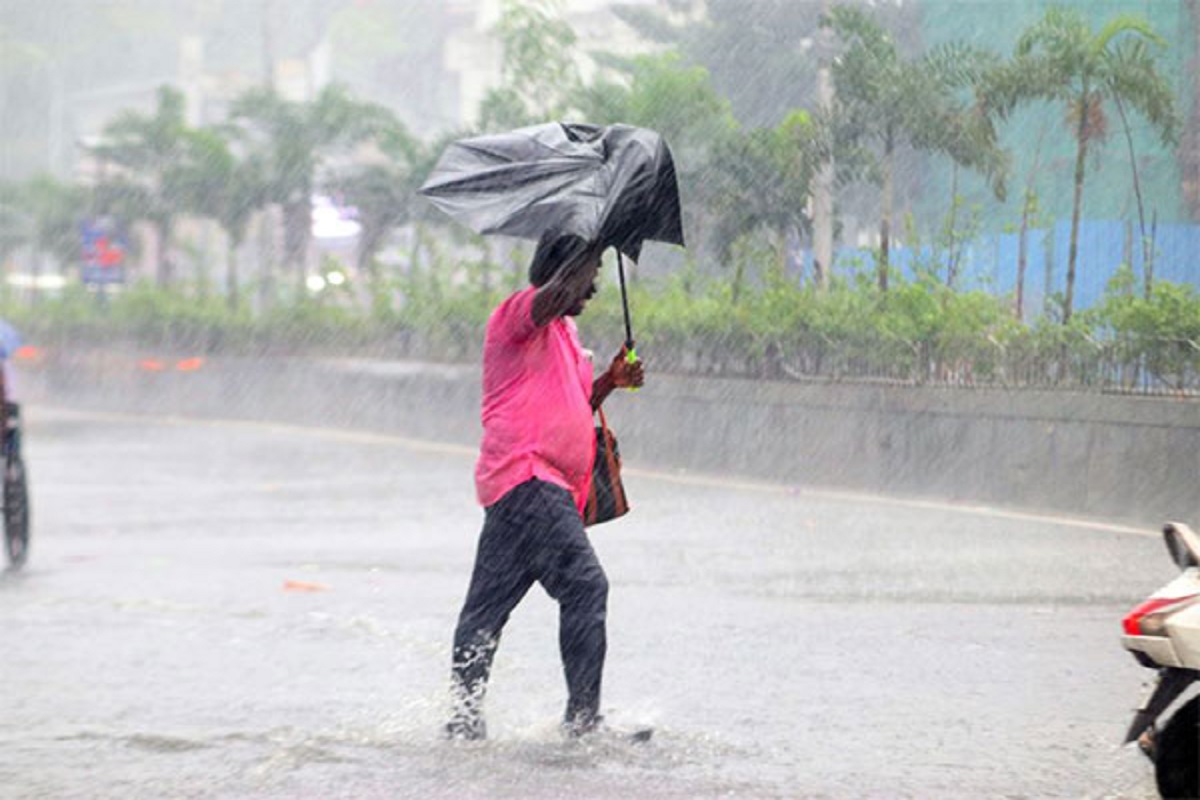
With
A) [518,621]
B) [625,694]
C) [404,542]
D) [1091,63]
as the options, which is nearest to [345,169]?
[1091,63]

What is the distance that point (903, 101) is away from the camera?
Answer: 19.4 metres

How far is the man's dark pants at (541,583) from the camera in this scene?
729cm

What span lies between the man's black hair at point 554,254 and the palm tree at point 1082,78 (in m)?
10.4

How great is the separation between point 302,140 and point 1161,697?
3106 cm

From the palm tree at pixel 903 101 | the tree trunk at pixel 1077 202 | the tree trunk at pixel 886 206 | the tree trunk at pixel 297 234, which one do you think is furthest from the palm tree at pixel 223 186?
the tree trunk at pixel 1077 202

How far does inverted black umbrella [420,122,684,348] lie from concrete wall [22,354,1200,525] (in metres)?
7.89

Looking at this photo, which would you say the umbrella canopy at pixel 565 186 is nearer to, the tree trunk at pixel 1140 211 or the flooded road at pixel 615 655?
the flooded road at pixel 615 655

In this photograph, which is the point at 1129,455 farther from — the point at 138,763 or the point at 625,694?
the point at 138,763

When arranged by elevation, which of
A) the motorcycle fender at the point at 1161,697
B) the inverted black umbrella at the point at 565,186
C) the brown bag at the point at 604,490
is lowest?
the motorcycle fender at the point at 1161,697

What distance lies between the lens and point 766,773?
23.2ft

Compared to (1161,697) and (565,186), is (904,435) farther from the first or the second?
(1161,697)

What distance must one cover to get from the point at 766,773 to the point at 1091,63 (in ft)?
38.9

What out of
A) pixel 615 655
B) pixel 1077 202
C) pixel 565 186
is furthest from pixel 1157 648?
pixel 1077 202

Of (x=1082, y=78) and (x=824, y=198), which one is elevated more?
(x=1082, y=78)
